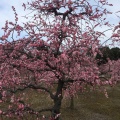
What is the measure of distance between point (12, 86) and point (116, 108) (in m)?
16.7

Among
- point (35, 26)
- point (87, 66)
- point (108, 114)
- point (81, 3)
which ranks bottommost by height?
point (108, 114)

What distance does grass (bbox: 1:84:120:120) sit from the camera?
70.5 feet

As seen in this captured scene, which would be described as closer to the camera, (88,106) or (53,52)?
(53,52)

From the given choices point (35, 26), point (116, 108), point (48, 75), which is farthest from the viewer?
point (116, 108)

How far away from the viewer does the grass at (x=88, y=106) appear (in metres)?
21.5

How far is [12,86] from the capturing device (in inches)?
426

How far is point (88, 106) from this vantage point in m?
25.1

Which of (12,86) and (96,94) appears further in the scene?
(96,94)

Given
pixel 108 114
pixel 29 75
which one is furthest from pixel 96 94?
pixel 29 75

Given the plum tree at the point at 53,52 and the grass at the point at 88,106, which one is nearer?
the plum tree at the point at 53,52

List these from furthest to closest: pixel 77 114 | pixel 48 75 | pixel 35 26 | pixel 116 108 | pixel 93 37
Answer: pixel 116 108
pixel 77 114
pixel 48 75
pixel 35 26
pixel 93 37

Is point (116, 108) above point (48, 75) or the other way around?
the other way around

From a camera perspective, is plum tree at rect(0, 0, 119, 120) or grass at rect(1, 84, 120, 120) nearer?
plum tree at rect(0, 0, 119, 120)

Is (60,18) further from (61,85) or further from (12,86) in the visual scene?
(12,86)
